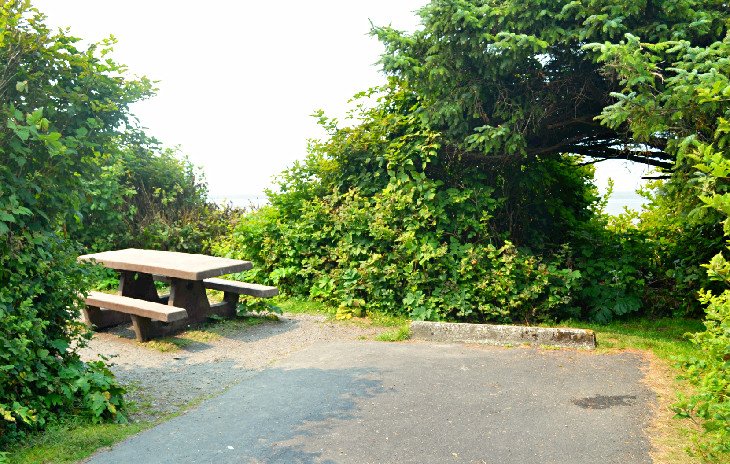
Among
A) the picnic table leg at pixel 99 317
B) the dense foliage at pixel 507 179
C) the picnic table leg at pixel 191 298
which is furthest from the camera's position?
the picnic table leg at pixel 99 317

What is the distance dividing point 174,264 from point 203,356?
1540 mm

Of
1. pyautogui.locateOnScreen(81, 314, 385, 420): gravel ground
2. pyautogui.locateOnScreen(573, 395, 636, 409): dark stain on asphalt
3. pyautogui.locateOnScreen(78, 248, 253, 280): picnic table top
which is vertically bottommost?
pyautogui.locateOnScreen(81, 314, 385, 420): gravel ground

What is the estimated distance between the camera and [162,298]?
10.0 meters

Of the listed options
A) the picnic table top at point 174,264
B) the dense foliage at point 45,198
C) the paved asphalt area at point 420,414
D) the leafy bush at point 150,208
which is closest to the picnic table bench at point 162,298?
the picnic table top at point 174,264

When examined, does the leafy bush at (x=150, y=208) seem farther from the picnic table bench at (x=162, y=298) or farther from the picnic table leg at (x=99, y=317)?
the picnic table leg at (x=99, y=317)

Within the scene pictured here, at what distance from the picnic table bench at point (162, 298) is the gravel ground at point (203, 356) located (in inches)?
11.1

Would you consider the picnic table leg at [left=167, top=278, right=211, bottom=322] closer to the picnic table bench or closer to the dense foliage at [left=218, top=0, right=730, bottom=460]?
the picnic table bench

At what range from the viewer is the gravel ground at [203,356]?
6.04 metres

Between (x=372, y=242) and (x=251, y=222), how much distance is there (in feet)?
9.44

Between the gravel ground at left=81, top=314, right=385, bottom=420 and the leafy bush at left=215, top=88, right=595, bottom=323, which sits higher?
the leafy bush at left=215, top=88, right=595, bottom=323

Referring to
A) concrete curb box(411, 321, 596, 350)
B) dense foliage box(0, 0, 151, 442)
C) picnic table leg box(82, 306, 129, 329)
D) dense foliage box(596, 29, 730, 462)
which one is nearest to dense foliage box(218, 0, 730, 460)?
dense foliage box(596, 29, 730, 462)

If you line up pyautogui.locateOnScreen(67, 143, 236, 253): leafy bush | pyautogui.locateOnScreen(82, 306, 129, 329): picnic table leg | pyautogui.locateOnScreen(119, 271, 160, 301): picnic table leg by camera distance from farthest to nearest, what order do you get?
pyautogui.locateOnScreen(67, 143, 236, 253): leafy bush < pyautogui.locateOnScreen(119, 271, 160, 301): picnic table leg < pyautogui.locateOnScreen(82, 306, 129, 329): picnic table leg

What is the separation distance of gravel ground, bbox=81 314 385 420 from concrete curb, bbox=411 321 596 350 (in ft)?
2.59

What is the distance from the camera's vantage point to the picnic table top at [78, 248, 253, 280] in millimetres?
8000
